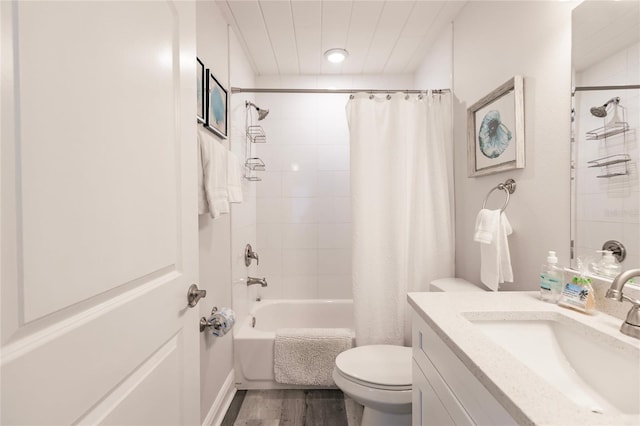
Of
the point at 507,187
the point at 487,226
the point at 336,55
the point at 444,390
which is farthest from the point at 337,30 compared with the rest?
the point at 444,390

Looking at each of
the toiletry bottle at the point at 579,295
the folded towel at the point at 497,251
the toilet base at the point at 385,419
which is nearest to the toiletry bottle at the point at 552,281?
the toiletry bottle at the point at 579,295

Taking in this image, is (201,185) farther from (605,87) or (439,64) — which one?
(439,64)

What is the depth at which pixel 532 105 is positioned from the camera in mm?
1278

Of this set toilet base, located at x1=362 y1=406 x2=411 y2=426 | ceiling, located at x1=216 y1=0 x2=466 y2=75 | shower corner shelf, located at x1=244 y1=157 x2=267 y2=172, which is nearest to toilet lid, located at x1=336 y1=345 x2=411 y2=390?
toilet base, located at x1=362 y1=406 x2=411 y2=426

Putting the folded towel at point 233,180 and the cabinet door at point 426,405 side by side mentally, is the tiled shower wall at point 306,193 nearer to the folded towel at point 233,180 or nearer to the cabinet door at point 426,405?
the folded towel at point 233,180

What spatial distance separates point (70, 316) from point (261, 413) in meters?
1.66

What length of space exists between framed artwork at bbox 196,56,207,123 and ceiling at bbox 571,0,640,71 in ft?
4.90

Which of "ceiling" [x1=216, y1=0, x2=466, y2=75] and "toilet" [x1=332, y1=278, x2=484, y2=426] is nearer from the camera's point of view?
"toilet" [x1=332, y1=278, x2=484, y2=426]

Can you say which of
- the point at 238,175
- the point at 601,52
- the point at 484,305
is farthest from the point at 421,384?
the point at 238,175

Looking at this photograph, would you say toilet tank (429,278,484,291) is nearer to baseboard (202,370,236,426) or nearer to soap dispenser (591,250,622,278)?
soap dispenser (591,250,622,278)

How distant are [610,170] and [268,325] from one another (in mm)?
2405

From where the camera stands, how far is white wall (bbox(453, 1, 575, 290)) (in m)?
1.13

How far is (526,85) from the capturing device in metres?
1.31

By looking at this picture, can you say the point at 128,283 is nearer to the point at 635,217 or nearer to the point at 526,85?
the point at 635,217
